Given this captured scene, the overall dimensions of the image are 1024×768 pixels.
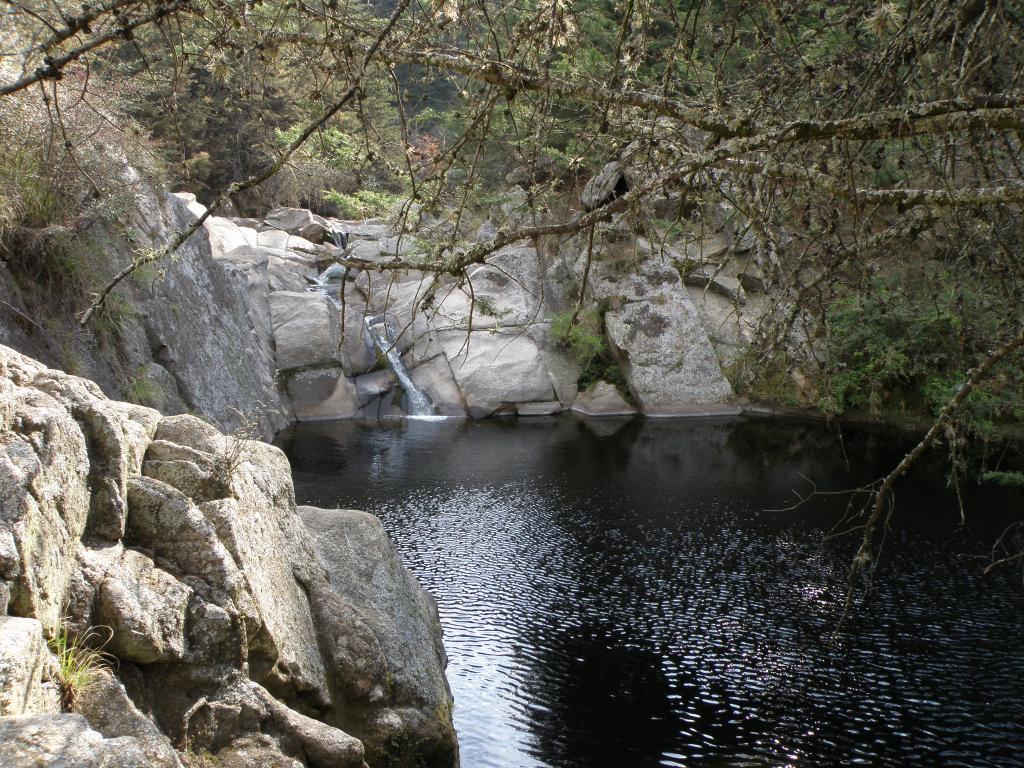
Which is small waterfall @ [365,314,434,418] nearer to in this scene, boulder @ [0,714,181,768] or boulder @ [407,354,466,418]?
boulder @ [407,354,466,418]

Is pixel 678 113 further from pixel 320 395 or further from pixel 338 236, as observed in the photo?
pixel 338 236

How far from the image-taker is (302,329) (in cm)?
1705

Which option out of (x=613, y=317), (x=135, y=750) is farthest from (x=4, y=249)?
(x=613, y=317)

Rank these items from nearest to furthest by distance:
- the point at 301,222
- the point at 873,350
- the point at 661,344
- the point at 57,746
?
the point at 57,746 < the point at 873,350 < the point at 661,344 < the point at 301,222

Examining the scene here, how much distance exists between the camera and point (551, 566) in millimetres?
9016

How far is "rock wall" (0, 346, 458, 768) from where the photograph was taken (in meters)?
2.85

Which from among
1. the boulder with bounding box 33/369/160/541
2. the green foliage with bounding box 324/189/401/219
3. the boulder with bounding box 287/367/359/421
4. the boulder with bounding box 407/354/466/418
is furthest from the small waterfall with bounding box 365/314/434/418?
the boulder with bounding box 33/369/160/541

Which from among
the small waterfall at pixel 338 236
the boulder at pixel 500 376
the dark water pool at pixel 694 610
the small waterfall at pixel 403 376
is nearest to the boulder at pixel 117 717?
the dark water pool at pixel 694 610

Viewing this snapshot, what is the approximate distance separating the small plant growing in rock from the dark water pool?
309 cm

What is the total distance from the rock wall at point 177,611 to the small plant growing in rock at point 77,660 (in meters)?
0.01

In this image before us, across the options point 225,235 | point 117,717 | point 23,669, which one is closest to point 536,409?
point 225,235

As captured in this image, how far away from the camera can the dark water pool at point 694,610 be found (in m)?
5.94

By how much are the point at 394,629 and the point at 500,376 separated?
39.9 ft

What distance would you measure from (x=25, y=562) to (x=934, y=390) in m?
14.2
